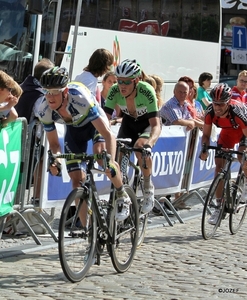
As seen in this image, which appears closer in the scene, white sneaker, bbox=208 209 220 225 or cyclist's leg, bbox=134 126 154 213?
cyclist's leg, bbox=134 126 154 213

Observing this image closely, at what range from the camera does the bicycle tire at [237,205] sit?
414 inches

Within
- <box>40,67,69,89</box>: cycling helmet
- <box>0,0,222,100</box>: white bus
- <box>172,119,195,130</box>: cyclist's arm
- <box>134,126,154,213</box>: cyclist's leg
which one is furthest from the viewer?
Answer: <box>0,0,222,100</box>: white bus

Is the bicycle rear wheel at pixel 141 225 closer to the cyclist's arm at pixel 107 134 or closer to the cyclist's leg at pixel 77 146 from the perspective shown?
the cyclist's leg at pixel 77 146

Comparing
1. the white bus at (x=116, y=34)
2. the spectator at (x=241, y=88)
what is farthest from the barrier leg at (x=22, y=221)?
the spectator at (x=241, y=88)

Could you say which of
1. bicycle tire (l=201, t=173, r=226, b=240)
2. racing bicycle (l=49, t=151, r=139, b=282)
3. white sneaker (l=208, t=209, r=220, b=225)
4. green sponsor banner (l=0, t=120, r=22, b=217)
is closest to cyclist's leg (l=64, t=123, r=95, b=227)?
racing bicycle (l=49, t=151, r=139, b=282)

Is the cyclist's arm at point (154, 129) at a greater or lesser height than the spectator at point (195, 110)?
lesser

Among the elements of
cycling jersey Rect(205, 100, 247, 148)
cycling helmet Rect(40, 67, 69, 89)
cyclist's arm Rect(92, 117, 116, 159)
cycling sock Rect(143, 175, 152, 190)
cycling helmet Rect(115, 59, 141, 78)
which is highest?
cycling helmet Rect(115, 59, 141, 78)

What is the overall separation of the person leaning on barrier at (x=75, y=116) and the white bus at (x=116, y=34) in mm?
7154

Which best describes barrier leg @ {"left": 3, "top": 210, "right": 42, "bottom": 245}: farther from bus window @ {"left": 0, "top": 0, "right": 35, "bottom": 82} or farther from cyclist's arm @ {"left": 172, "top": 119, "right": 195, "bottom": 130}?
bus window @ {"left": 0, "top": 0, "right": 35, "bottom": 82}

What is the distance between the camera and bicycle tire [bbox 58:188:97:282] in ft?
22.3

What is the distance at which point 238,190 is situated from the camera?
35.0 feet

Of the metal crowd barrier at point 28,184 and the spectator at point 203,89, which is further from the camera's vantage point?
the spectator at point 203,89

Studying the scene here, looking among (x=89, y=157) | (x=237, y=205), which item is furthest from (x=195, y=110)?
(x=89, y=157)

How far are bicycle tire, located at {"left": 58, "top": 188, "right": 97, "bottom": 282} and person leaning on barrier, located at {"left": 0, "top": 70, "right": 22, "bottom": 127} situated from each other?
1.46m
